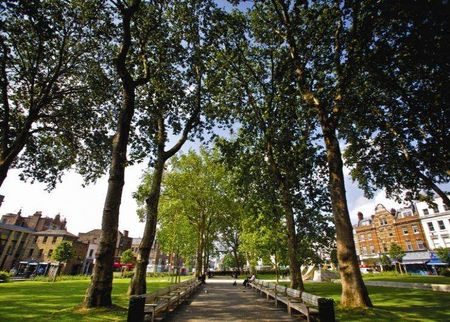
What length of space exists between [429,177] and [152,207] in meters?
19.0

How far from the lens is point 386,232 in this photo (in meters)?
58.9

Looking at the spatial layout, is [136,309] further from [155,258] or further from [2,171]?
[155,258]

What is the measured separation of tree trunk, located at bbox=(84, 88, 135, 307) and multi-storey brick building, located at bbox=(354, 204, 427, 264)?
59099 mm

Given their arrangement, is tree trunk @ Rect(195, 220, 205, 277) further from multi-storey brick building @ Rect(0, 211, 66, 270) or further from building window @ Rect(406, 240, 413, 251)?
building window @ Rect(406, 240, 413, 251)

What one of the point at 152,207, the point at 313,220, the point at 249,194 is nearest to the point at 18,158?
the point at 152,207

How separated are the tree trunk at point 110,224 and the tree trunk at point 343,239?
28.5 feet

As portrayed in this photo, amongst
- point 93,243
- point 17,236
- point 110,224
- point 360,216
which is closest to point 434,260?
point 360,216

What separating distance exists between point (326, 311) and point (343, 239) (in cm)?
399

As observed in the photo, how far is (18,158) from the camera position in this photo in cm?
1956

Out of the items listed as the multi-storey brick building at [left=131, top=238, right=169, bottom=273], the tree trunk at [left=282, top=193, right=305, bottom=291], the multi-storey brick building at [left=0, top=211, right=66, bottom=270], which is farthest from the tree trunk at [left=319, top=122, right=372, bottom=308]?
the multi-storey brick building at [left=131, top=238, right=169, bottom=273]

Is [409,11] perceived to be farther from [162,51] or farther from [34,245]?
[34,245]

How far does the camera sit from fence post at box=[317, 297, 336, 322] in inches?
271

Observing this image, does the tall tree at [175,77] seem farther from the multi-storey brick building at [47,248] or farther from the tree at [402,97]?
the multi-storey brick building at [47,248]

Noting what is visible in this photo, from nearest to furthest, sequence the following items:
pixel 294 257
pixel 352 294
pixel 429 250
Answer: pixel 352 294, pixel 294 257, pixel 429 250
